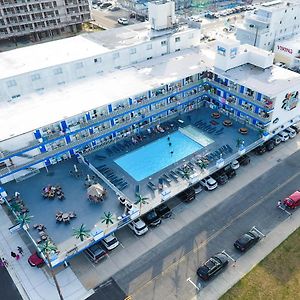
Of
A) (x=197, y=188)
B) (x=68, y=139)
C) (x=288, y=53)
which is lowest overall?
(x=197, y=188)

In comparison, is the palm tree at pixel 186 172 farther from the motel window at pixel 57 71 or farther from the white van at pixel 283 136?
the motel window at pixel 57 71

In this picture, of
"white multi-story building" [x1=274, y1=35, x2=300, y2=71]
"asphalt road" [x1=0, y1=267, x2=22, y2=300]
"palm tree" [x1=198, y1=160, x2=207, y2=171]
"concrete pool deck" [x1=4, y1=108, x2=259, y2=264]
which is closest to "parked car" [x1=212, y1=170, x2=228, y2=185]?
"concrete pool deck" [x1=4, y1=108, x2=259, y2=264]

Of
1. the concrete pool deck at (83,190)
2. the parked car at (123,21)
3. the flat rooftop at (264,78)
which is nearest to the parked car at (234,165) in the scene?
the concrete pool deck at (83,190)

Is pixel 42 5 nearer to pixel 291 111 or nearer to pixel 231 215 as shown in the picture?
pixel 291 111

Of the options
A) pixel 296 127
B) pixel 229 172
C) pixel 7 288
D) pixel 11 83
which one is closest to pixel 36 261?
pixel 7 288

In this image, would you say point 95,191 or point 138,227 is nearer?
point 138,227

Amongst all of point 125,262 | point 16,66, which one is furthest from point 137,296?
point 16,66

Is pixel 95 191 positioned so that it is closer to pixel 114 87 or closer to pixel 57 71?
pixel 114 87
